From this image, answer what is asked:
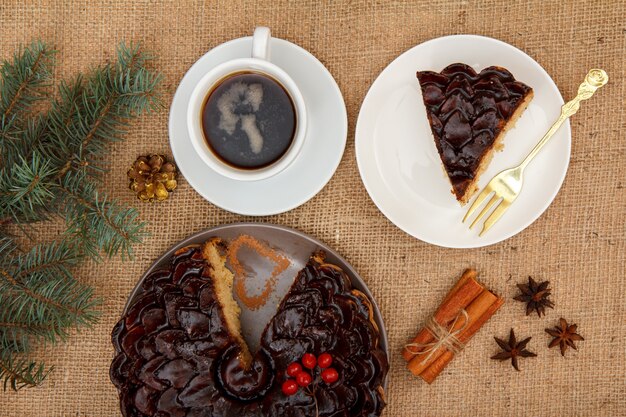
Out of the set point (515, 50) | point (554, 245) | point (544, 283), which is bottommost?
point (544, 283)

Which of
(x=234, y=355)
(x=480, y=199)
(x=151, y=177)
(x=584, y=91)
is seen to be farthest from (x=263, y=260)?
(x=584, y=91)

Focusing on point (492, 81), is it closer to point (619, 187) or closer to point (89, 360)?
point (619, 187)

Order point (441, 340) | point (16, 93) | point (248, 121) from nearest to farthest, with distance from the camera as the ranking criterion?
point (248, 121) < point (16, 93) < point (441, 340)

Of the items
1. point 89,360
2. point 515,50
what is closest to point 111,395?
point 89,360

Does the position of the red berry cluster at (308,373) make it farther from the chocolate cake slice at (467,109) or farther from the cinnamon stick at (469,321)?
the chocolate cake slice at (467,109)

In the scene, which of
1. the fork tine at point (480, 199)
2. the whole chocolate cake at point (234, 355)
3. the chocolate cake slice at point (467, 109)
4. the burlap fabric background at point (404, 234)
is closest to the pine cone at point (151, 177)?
the burlap fabric background at point (404, 234)

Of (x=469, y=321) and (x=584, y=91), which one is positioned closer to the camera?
(x=584, y=91)

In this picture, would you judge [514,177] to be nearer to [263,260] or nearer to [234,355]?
[263,260]
